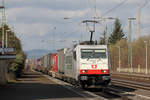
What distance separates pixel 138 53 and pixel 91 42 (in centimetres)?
5403

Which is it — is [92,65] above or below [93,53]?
below

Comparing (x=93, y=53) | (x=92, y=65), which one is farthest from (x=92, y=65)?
(x=93, y=53)

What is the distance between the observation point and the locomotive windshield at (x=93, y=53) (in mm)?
24141

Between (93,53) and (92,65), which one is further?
(93,53)

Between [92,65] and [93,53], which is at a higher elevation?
[93,53]

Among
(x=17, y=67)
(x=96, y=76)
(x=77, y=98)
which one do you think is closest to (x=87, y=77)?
(x=96, y=76)

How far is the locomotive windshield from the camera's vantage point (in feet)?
79.2

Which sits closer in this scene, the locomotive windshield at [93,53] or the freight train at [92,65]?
the freight train at [92,65]

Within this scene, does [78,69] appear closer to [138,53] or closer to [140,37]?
[138,53]

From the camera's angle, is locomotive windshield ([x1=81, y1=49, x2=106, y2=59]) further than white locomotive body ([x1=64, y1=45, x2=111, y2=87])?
Yes

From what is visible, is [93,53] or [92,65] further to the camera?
[93,53]

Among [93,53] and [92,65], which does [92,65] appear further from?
[93,53]

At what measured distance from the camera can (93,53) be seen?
24219mm

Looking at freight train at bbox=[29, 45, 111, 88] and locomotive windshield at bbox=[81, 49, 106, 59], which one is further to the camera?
locomotive windshield at bbox=[81, 49, 106, 59]
